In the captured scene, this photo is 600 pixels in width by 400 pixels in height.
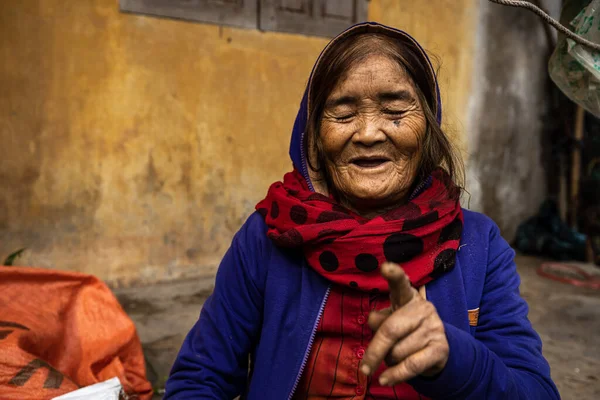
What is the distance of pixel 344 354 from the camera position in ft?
4.30

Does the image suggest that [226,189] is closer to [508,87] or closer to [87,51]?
[87,51]

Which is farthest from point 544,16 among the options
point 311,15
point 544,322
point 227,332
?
point 311,15

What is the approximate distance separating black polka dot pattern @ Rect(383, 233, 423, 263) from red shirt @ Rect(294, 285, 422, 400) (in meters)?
0.11

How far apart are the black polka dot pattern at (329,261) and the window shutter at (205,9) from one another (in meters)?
3.22

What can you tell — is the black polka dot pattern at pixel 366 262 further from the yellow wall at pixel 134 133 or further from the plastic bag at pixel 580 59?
the yellow wall at pixel 134 133

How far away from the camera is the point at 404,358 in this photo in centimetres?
89

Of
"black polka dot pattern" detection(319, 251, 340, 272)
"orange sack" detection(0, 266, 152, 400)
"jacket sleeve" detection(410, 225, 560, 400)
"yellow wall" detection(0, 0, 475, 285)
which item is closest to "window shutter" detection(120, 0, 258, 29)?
"yellow wall" detection(0, 0, 475, 285)

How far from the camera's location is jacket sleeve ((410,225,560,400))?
1.01m

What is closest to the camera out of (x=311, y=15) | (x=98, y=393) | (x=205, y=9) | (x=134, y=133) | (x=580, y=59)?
(x=580, y=59)

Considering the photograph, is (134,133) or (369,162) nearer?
(369,162)

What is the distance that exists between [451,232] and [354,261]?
0.27 m

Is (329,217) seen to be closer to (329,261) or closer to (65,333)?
(329,261)

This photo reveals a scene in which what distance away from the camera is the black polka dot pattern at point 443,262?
4.25 ft

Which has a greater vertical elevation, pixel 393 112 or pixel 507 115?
pixel 507 115
